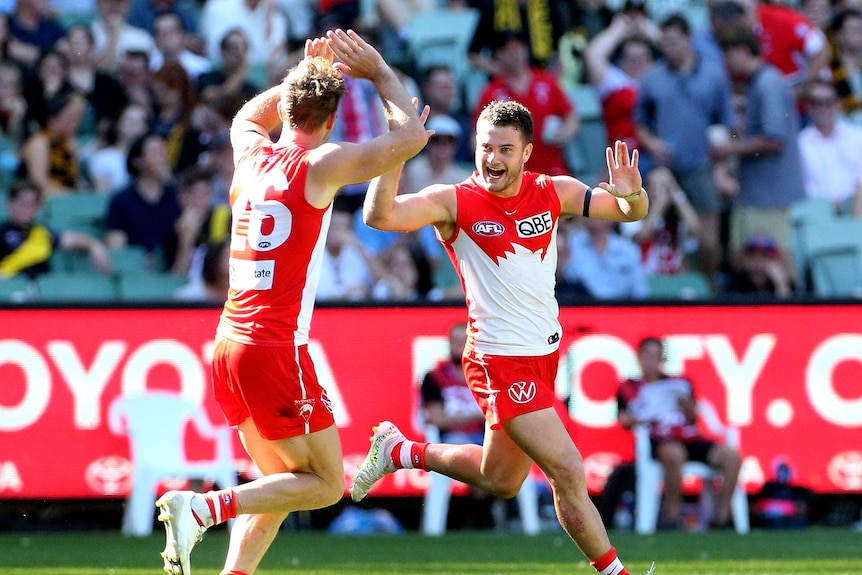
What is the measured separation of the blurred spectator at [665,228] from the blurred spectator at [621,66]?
36 cm

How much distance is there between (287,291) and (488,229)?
4.41 feet

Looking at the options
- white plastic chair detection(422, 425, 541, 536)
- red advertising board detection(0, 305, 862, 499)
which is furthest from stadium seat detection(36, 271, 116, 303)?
white plastic chair detection(422, 425, 541, 536)

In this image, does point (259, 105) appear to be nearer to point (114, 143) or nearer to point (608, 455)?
point (608, 455)

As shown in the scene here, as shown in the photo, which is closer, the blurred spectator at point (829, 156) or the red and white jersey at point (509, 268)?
the red and white jersey at point (509, 268)

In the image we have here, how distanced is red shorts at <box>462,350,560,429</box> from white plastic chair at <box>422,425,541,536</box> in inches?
151

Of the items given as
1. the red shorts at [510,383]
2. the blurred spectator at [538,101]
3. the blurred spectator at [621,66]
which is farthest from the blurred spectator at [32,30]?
the red shorts at [510,383]

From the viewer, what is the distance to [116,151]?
43.9ft

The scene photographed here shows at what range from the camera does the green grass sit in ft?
29.1

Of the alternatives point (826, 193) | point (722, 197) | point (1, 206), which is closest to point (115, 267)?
point (1, 206)

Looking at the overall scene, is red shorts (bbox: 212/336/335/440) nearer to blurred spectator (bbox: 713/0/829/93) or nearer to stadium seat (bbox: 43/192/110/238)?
stadium seat (bbox: 43/192/110/238)

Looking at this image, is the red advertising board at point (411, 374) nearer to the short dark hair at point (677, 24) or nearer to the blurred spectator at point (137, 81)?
the blurred spectator at point (137, 81)

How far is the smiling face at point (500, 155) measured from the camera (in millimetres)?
7141

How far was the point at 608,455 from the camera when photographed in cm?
1120

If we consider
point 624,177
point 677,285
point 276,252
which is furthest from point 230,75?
point 276,252
